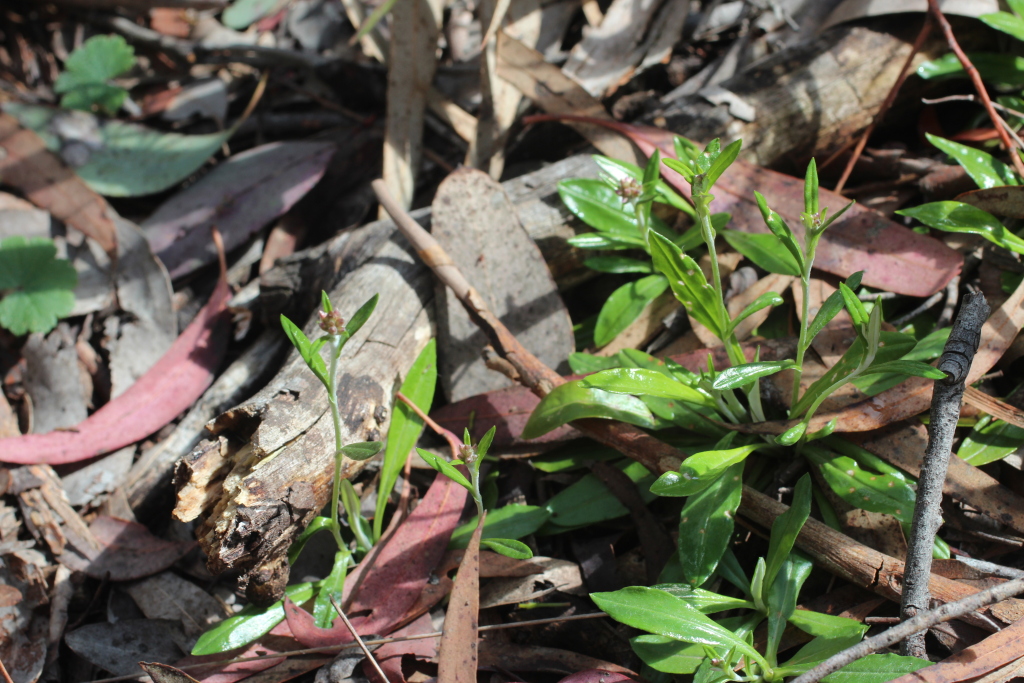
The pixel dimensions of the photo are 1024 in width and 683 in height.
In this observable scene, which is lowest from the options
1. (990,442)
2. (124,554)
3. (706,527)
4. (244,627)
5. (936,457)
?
(124,554)

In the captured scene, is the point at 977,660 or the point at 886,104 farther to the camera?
the point at 886,104

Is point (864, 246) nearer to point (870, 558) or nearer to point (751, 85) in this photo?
point (751, 85)

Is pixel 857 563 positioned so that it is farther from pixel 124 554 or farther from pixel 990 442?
pixel 124 554

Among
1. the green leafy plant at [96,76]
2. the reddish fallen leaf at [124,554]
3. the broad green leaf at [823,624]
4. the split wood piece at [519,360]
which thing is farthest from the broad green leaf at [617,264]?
the green leafy plant at [96,76]

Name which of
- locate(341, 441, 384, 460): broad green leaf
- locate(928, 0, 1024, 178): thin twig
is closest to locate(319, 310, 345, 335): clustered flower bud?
locate(341, 441, 384, 460): broad green leaf

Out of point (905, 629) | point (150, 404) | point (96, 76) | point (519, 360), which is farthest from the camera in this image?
point (96, 76)

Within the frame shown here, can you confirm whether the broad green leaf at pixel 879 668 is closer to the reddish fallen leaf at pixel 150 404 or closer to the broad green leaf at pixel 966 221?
the broad green leaf at pixel 966 221

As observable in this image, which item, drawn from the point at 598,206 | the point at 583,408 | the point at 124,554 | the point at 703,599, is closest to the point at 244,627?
the point at 124,554
